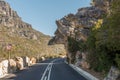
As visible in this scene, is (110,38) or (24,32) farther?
(24,32)

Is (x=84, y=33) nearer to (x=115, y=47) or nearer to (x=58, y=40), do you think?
(x=115, y=47)

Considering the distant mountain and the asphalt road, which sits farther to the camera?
the distant mountain

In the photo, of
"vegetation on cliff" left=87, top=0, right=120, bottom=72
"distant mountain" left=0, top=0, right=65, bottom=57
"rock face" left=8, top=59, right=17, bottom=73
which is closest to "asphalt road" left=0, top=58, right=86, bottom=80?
"rock face" left=8, top=59, right=17, bottom=73

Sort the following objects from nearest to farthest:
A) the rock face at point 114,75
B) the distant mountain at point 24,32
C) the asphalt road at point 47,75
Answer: the rock face at point 114,75 < the asphalt road at point 47,75 < the distant mountain at point 24,32

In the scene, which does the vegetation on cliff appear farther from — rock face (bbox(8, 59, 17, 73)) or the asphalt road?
A: rock face (bbox(8, 59, 17, 73))

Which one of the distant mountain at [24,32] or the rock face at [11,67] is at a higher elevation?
the distant mountain at [24,32]

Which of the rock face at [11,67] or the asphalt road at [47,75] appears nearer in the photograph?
the asphalt road at [47,75]

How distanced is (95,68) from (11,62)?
40.5 feet

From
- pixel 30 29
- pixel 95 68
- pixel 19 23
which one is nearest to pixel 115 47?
pixel 95 68

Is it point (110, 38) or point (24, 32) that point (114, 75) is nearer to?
point (110, 38)

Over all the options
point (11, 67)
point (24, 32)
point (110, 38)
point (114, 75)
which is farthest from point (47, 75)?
point (24, 32)

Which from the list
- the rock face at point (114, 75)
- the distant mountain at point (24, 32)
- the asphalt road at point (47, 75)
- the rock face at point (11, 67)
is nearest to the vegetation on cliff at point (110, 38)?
the rock face at point (114, 75)

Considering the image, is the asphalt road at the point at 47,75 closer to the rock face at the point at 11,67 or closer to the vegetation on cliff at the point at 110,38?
the rock face at the point at 11,67

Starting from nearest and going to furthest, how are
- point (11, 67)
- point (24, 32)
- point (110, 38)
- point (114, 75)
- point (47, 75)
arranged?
point (110, 38) → point (114, 75) → point (47, 75) → point (11, 67) → point (24, 32)
